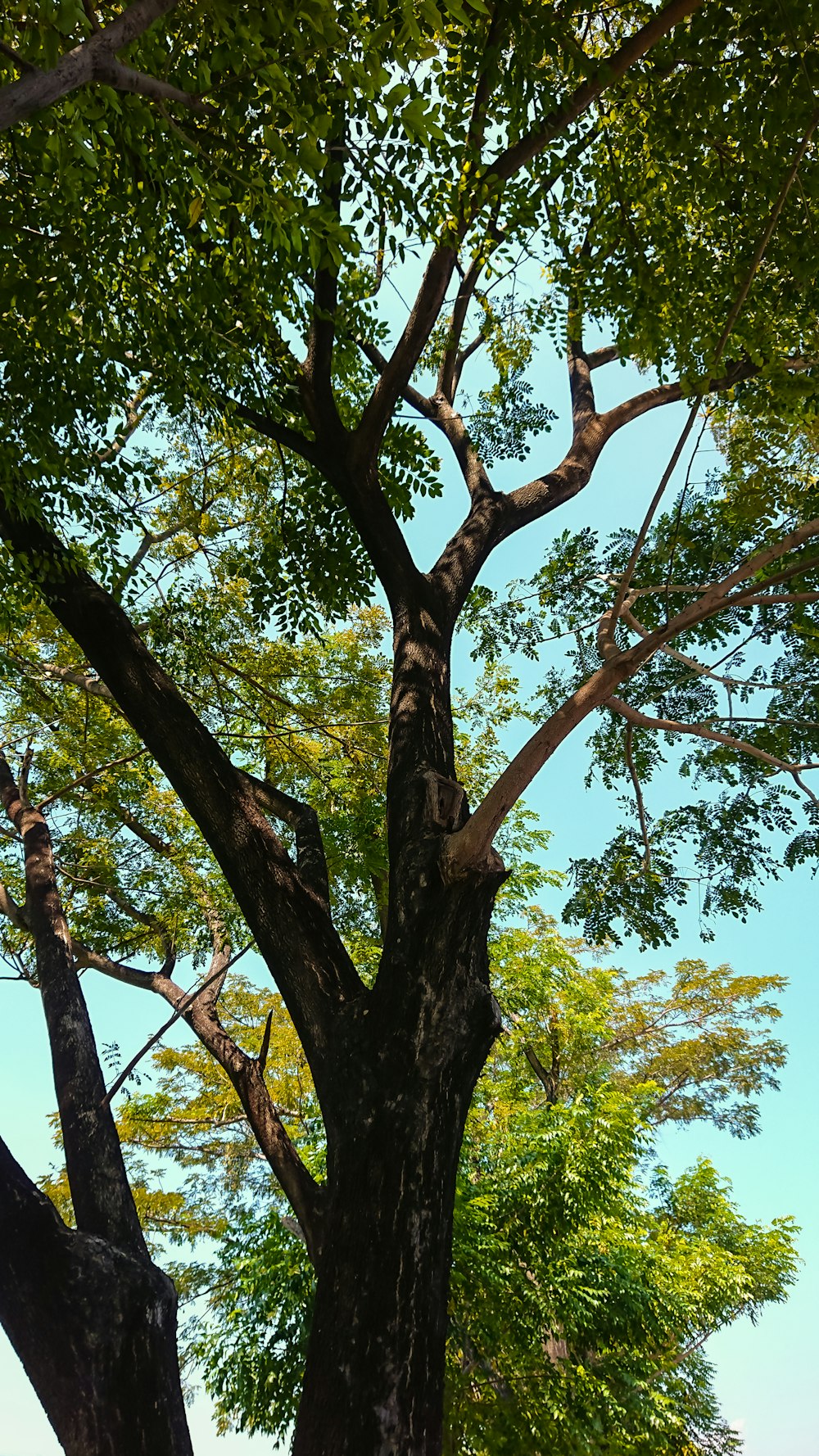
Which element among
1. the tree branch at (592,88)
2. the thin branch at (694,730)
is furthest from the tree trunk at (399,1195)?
the tree branch at (592,88)

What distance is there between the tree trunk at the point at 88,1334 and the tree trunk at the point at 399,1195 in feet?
2.24

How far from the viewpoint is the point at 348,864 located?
8.16 m

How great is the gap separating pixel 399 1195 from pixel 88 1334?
1.10m

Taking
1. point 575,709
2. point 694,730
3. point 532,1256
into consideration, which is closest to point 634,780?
point 694,730

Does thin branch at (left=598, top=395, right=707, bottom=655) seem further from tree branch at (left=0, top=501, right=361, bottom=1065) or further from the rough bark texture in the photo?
the rough bark texture

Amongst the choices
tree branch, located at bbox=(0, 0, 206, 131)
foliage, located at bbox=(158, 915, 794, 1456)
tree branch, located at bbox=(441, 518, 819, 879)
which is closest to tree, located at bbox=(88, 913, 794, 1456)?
foliage, located at bbox=(158, 915, 794, 1456)

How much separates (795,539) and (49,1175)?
10213mm

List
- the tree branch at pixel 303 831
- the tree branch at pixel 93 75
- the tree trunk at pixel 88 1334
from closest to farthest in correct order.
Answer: the tree branch at pixel 93 75 < the tree trunk at pixel 88 1334 < the tree branch at pixel 303 831

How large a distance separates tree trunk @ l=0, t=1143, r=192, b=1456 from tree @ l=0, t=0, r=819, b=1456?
24 mm

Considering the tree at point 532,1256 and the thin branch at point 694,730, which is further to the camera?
the tree at point 532,1256

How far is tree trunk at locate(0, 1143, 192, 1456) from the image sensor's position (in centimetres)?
252

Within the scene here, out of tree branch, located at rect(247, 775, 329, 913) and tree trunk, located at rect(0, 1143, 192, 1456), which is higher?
tree branch, located at rect(247, 775, 329, 913)

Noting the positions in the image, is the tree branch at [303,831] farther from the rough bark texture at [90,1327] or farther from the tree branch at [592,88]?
the tree branch at [592,88]

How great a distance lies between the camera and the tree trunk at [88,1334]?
8.27 feet
